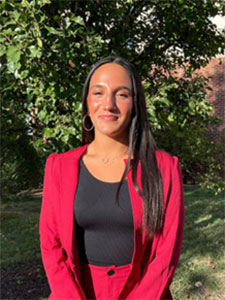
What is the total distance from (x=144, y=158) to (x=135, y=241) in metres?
0.44

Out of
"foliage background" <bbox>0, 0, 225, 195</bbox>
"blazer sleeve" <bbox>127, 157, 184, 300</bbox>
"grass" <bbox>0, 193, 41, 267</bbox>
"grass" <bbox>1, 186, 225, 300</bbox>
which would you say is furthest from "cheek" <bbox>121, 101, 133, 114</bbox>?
"grass" <bbox>0, 193, 41, 267</bbox>

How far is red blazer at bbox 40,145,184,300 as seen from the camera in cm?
153

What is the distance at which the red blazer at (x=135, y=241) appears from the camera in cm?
153

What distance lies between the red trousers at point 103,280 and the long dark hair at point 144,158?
269mm

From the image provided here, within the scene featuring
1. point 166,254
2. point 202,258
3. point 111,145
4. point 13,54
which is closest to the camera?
point 166,254

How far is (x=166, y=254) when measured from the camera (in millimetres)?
1524

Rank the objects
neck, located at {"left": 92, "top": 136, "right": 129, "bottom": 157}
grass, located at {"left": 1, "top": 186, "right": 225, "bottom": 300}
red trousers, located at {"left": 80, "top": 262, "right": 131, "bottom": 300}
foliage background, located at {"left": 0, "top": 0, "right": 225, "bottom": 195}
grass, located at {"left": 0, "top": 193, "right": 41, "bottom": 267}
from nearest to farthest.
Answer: red trousers, located at {"left": 80, "top": 262, "right": 131, "bottom": 300} → neck, located at {"left": 92, "top": 136, "right": 129, "bottom": 157} → foliage background, located at {"left": 0, "top": 0, "right": 225, "bottom": 195} → grass, located at {"left": 1, "top": 186, "right": 225, "bottom": 300} → grass, located at {"left": 0, "top": 193, "right": 41, "bottom": 267}

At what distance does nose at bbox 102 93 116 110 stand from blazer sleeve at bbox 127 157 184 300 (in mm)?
477

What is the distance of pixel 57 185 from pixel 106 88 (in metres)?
0.58

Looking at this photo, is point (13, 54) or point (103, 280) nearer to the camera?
point (103, 280)

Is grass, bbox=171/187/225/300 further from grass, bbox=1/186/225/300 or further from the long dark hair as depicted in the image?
the long dark hair

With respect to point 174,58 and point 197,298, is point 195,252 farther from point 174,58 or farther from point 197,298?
point 174,58

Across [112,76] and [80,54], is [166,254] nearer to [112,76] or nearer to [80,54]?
[112,76]

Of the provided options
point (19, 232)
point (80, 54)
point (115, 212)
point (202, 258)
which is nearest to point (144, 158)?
point (115, 212)
